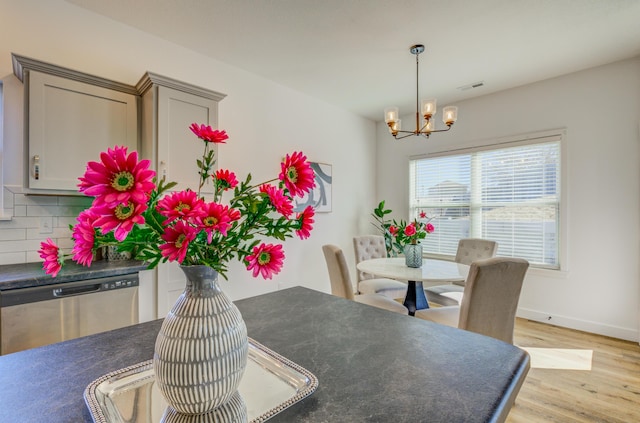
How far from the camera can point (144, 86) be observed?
2.20m

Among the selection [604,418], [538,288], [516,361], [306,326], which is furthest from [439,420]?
[538,288]

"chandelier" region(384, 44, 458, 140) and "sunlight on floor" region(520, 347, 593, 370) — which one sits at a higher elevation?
"chandelier" region(384, 44, 458, 140)

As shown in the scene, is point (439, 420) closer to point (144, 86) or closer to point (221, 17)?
point (144, 86)

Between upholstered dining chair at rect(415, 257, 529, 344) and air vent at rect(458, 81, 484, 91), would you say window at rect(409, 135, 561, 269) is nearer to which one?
air vent at rect(458, 81, 484, 91)

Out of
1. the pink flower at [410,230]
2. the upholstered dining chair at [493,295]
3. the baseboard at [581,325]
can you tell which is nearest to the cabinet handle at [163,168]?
the pink flower at [410,230]

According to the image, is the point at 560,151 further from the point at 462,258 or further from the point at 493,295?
the point at 493,295

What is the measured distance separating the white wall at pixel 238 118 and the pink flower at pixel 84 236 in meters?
2.11

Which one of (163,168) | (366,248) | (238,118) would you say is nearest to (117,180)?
(163,168)

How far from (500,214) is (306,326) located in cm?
364

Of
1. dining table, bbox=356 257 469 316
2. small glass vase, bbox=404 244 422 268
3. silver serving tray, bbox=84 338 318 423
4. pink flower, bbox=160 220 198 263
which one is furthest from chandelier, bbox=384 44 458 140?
pink flower, bbox=160 220 198 263

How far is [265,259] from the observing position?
67cm

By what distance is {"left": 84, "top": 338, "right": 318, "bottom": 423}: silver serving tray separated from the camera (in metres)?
0.64

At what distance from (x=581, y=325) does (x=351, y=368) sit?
3800 millimetres

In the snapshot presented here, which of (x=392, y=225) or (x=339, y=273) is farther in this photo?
(x=392, y=225)
